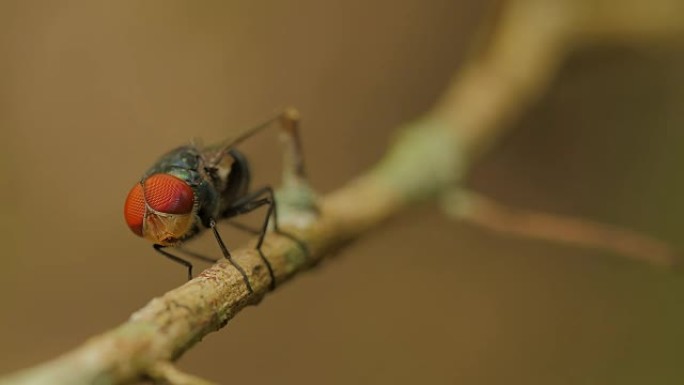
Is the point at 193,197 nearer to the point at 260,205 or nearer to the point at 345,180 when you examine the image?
the point at 260,205

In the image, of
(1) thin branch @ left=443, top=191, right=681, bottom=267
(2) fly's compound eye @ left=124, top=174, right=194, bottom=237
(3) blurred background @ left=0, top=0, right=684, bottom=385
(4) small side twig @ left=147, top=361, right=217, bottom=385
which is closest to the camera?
(4) small side twig @ left=147, top=361, right=217, bottom=385

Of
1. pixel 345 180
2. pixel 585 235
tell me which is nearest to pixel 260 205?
pixel 585 235

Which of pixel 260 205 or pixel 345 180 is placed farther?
pixel 345 180

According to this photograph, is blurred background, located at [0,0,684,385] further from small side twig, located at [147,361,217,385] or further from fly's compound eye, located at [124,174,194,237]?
small side twig, located at [147,361,217,385]

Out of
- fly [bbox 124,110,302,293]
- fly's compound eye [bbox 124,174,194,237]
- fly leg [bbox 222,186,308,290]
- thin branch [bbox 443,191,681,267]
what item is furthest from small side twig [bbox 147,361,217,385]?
thin branch [bbox 443,191,681,267]

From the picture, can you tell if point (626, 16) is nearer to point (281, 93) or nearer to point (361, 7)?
point (361, 7)

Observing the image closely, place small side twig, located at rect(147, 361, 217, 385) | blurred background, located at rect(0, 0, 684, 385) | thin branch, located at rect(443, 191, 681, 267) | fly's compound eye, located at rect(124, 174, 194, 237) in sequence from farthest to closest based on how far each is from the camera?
blurred background, located at rect(0, 0, 684, 385)
thin branch, located at rect(443, 191, 681, 267)
fly's compound eye, located at rect(124, 174, 194, 237)
small side twig, located at rect(147, 361, 217, 385)
